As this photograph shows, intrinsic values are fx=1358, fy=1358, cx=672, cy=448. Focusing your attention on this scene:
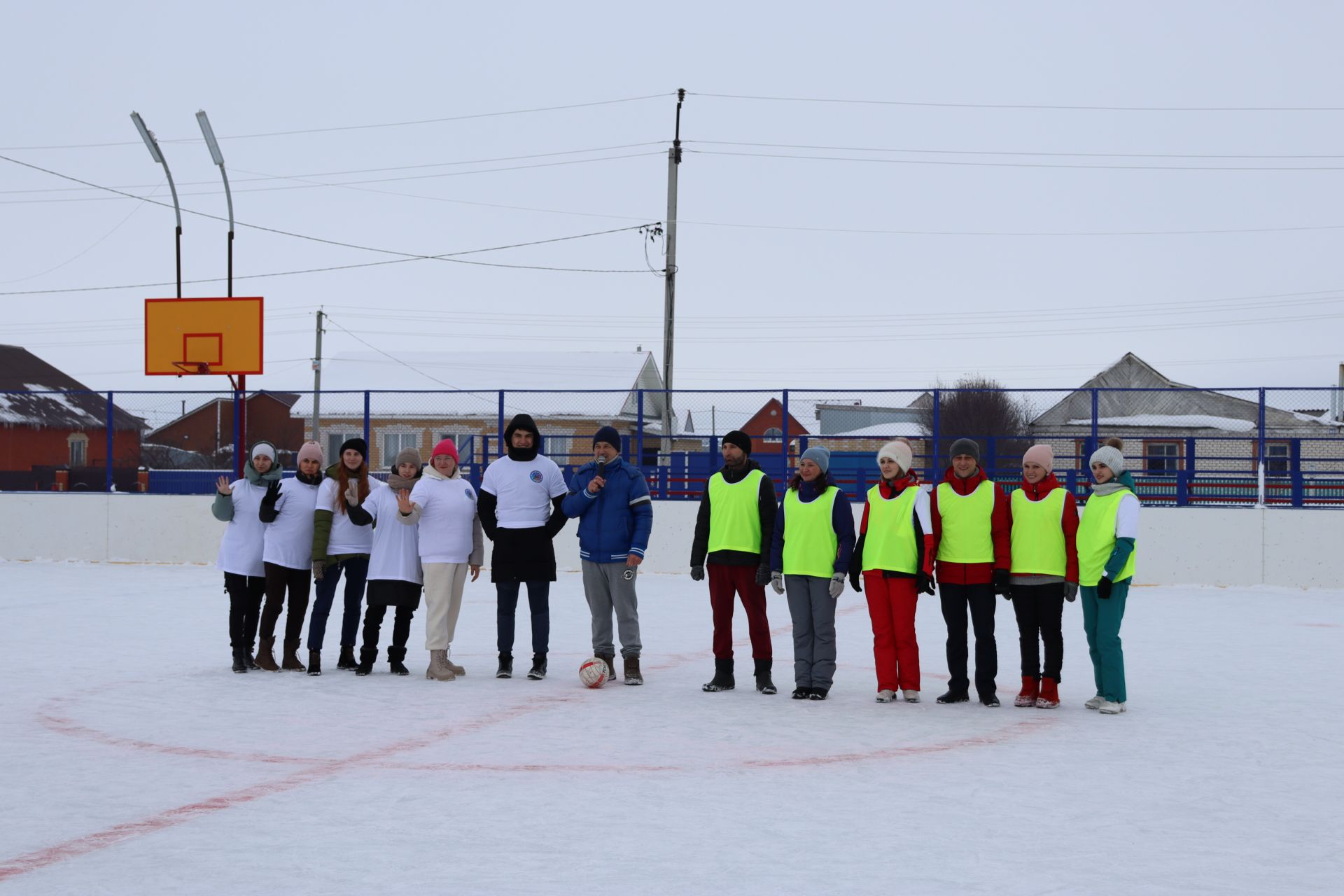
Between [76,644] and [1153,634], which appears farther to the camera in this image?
[1153,634]

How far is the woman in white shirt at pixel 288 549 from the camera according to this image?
926cm

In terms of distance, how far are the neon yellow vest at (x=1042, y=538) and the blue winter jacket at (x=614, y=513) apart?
235cm

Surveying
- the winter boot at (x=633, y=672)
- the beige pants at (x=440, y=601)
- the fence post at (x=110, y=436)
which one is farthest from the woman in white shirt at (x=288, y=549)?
the fence post at (x=110, y=436)

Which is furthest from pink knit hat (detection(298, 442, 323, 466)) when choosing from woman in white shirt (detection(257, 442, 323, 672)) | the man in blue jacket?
the man in blue jacket

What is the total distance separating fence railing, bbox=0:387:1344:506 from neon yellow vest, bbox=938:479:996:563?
26.8 ft

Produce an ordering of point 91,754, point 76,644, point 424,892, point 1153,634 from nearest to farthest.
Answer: point 424,892 → point 91,754 → point 76,644 → point 1153,634

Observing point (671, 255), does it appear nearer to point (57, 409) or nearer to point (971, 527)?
point (57, 409)

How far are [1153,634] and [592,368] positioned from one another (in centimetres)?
3533

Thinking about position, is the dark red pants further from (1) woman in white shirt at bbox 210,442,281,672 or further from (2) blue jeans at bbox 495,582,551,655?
(1) woman in white shirt at bbox 210,442,281,672

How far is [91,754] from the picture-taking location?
6.40 m

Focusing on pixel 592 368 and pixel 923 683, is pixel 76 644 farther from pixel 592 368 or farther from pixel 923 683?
pixel 592 368

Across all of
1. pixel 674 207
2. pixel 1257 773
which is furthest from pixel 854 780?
pixel 674 207

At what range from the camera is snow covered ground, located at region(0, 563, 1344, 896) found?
14.8ft

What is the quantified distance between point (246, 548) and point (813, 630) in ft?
13.0
